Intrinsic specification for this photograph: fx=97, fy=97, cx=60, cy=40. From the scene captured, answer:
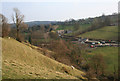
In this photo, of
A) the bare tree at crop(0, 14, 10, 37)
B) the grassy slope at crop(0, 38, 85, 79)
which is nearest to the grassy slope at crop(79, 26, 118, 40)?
the grassy slope at crop(0, 38, 85, 79)

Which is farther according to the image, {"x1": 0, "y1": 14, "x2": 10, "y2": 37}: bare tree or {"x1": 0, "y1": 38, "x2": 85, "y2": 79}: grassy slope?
{"x1": 0, "y1": 14, "x2": 10, "y2": 37}: bare tree

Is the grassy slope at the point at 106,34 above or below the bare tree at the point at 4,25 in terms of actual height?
below

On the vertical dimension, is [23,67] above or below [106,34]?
above

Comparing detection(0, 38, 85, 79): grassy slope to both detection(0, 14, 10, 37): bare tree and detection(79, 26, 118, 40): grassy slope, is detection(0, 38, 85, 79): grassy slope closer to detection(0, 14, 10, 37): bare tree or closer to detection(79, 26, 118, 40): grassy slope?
detection(0, 14, 10, 37): bare tree

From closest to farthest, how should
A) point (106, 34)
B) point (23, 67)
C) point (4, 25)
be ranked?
point (23, 67) → point (4, 25) → point (106, 34)

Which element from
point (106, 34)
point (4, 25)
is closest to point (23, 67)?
point (4, 25)

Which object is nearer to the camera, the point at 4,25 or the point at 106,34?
the point at 4,25

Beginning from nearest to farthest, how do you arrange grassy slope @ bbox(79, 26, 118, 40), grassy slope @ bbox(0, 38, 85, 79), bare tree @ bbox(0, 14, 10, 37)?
grassy slope @ bbox(0, 38, 85, 79), bare tree @ bbox(0, 14, 10, 37), grassy slope @ bbox(79, 26, 118, 40)

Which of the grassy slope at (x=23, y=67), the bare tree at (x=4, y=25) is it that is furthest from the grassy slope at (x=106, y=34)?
the bare tree at (x=4, y=25)

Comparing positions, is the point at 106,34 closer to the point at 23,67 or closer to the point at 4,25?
the point at 4,25

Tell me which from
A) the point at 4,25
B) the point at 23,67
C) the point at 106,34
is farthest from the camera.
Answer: the point at 106,34

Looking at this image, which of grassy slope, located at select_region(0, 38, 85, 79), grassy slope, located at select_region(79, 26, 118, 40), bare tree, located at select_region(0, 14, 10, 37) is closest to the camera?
grassy slope, located at select_region(0, 38, 85, 79)

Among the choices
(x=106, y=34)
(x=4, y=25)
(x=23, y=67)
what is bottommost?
(x=106, y=34)

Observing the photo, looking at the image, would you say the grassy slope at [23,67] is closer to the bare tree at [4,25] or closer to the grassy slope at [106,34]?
the bare tree at [4,25]
